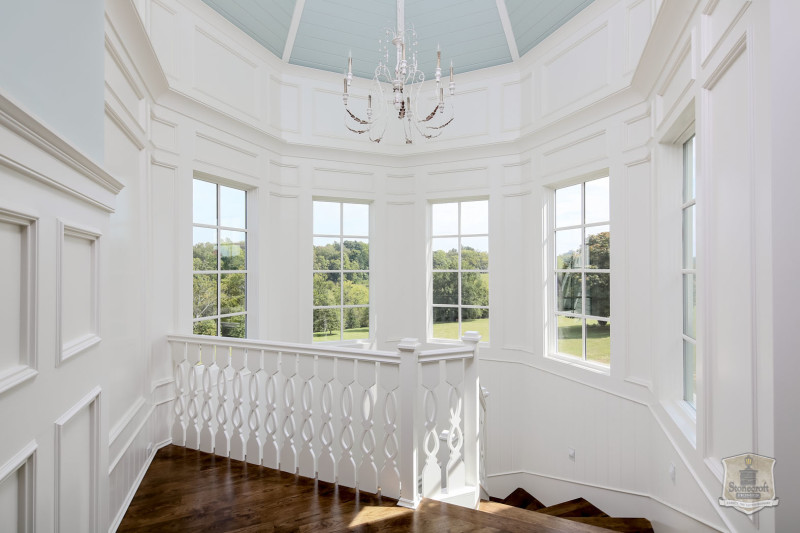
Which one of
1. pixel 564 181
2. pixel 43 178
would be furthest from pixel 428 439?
pixel 564 181

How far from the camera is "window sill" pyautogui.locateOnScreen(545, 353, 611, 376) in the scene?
12.0 ft

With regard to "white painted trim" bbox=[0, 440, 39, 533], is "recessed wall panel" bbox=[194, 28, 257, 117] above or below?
above

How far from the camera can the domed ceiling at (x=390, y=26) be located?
171 inches

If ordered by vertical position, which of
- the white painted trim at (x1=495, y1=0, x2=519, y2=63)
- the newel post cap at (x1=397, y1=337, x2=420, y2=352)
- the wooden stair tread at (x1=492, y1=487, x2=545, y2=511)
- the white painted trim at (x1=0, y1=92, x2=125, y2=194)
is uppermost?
the white painted trim at (x1=495, y1=0, x2=519, y2=63)

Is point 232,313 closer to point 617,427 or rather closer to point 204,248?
point 204,248

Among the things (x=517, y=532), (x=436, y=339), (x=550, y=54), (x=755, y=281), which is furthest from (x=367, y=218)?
(x=755, y=281)

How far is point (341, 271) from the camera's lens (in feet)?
16.6

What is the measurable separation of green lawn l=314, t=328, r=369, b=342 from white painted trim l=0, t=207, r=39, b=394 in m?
3.99

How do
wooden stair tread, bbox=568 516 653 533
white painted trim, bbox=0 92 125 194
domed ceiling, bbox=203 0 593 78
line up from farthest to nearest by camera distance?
domed ceiling, bbox=203 0 593 78 → wooden stair tread, bbox=568 516 653 533 → white painted trim, bbox=0 92 125 194

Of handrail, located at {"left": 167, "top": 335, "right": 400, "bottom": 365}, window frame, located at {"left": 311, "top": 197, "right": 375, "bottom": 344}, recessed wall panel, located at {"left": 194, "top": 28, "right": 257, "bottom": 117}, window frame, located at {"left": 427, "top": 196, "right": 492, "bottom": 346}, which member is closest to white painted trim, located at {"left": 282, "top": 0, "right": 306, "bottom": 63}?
recessed wall panel, located at {"left": 194, "top": 28, "right": 257, "bottom": 117}

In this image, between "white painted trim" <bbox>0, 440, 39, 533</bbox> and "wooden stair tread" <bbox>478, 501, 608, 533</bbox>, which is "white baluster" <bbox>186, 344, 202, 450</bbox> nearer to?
"wooden stair tread" <bbox>478, 501, 608, 533</bbox>

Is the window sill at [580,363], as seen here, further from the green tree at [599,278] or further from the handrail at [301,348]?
the handrail at [301,348]

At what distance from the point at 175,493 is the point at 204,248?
6.58 feet

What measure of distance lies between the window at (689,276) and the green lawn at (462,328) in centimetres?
227
